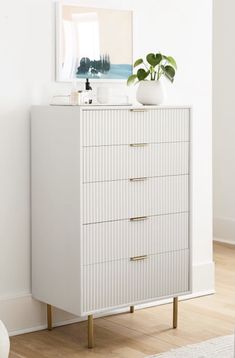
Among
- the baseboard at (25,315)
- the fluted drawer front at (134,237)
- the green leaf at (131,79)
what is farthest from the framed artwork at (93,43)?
the baseboard at (25,315)

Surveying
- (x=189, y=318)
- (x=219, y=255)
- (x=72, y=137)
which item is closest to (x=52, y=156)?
(x=72, y=137)

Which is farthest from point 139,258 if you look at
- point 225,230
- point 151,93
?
point 225,230

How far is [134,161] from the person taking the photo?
3723 mm

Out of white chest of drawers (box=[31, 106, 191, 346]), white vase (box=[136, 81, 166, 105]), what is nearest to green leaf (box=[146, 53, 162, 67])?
white vase (box=[136, 81, 166, 105])

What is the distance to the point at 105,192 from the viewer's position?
11.9 feet

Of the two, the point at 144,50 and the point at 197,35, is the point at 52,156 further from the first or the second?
the point at 197,35

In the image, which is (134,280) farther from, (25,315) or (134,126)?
(134,126)

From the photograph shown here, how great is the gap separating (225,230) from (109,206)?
2.59 meters

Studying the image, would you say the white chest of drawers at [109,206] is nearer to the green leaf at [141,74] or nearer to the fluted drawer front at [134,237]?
the fluted drawer front at [134,237]

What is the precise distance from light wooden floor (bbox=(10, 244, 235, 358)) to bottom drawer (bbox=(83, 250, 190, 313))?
192mm

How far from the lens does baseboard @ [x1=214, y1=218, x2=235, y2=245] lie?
6.01 meters

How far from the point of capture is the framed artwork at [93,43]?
3.90 m

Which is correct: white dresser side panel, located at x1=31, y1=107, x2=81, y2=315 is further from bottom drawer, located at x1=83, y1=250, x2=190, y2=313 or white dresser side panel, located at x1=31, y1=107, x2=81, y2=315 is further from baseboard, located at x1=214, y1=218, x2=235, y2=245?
baseboard, located at x1=214, y1=218, x2=235, y2=245

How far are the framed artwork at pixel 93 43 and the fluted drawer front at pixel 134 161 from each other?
21.0 inches
